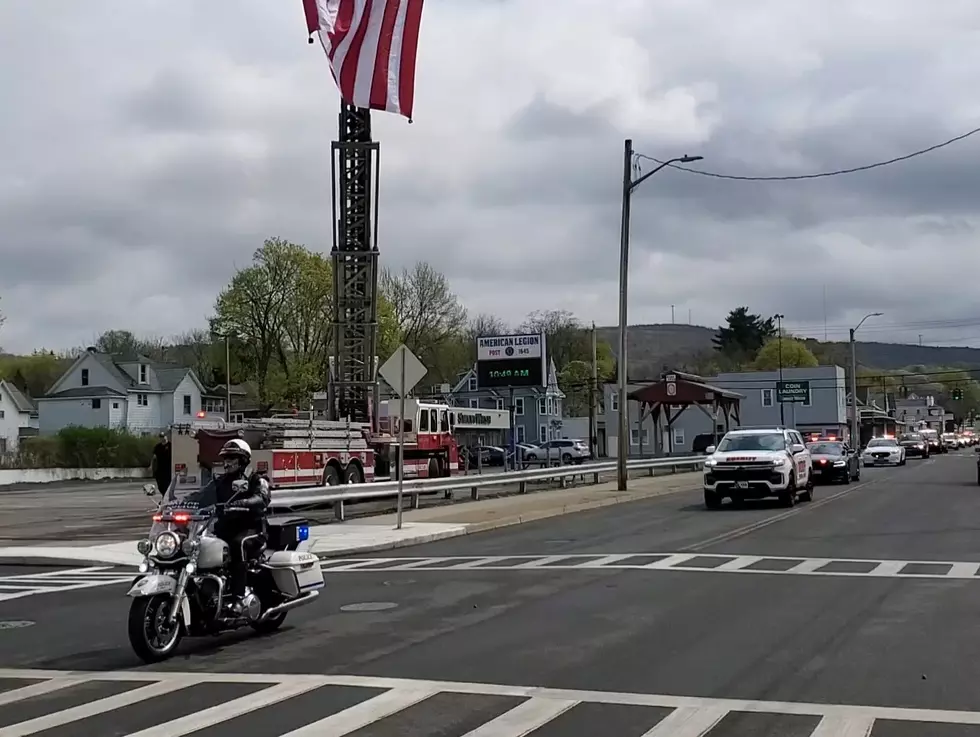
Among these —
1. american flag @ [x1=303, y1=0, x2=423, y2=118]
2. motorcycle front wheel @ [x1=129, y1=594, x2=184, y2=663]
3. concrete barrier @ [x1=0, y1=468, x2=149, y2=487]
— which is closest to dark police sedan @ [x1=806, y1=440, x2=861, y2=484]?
american flag @ [x1=303, y1=0, x2=423, y2=118]

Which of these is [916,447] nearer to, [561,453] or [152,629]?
[561,453]

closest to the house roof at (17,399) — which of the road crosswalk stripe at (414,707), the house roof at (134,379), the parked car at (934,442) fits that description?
the house roof at (134,379)

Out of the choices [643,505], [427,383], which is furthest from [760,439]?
[427,383]

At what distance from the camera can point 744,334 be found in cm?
15925

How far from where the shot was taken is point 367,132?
1304 inches

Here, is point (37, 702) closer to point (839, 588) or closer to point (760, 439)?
point (839, 588)

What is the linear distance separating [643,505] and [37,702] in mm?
23338

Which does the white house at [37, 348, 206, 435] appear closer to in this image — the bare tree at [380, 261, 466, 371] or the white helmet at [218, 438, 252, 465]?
the bare tree at [380, 261, 466, 371]

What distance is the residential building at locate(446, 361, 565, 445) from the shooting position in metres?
94.1

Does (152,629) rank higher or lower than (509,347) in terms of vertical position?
lower

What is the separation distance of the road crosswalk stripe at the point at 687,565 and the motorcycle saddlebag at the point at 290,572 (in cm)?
520

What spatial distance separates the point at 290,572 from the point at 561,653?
2.63m

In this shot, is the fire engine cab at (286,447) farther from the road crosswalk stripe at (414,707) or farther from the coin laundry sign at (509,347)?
the road crosswalk stripe at (414,707)

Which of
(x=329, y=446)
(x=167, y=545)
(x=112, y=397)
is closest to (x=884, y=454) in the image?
(x=329, y=446)
